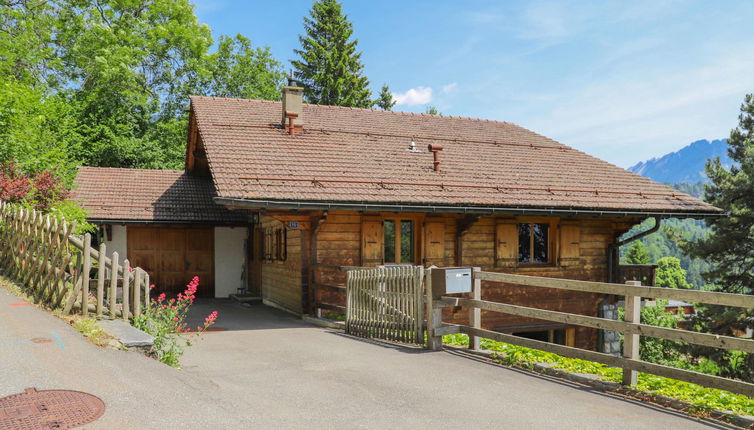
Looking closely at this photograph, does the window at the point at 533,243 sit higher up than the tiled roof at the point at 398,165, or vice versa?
the tiled roof at the point at 398,165

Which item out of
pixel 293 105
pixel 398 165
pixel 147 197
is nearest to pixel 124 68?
pixel 147 197

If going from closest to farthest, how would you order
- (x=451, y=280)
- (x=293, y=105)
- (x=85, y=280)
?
(x=85, y=280)
(x=451, y=280)
(x=293, y=105)

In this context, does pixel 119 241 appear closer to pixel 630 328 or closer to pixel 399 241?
pixel 399 241

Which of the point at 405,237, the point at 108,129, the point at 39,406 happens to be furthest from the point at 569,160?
the point at 108,129

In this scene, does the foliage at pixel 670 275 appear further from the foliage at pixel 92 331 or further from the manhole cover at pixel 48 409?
the manhole cover at pixel 48 409

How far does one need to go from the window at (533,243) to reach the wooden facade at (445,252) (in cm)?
11

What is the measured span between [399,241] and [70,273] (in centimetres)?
755

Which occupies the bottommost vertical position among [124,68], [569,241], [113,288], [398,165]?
[113,288]

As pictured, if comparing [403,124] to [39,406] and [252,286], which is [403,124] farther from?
[39,406]

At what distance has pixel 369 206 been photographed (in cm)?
1255

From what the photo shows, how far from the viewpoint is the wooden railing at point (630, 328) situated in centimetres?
541

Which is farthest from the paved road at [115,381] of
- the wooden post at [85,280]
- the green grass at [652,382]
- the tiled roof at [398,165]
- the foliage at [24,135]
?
the foliage at [24,135]

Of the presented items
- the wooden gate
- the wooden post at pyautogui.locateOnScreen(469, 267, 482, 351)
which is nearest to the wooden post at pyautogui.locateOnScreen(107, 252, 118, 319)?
the wooden gate

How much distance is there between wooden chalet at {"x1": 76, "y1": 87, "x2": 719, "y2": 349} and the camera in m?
13.1
